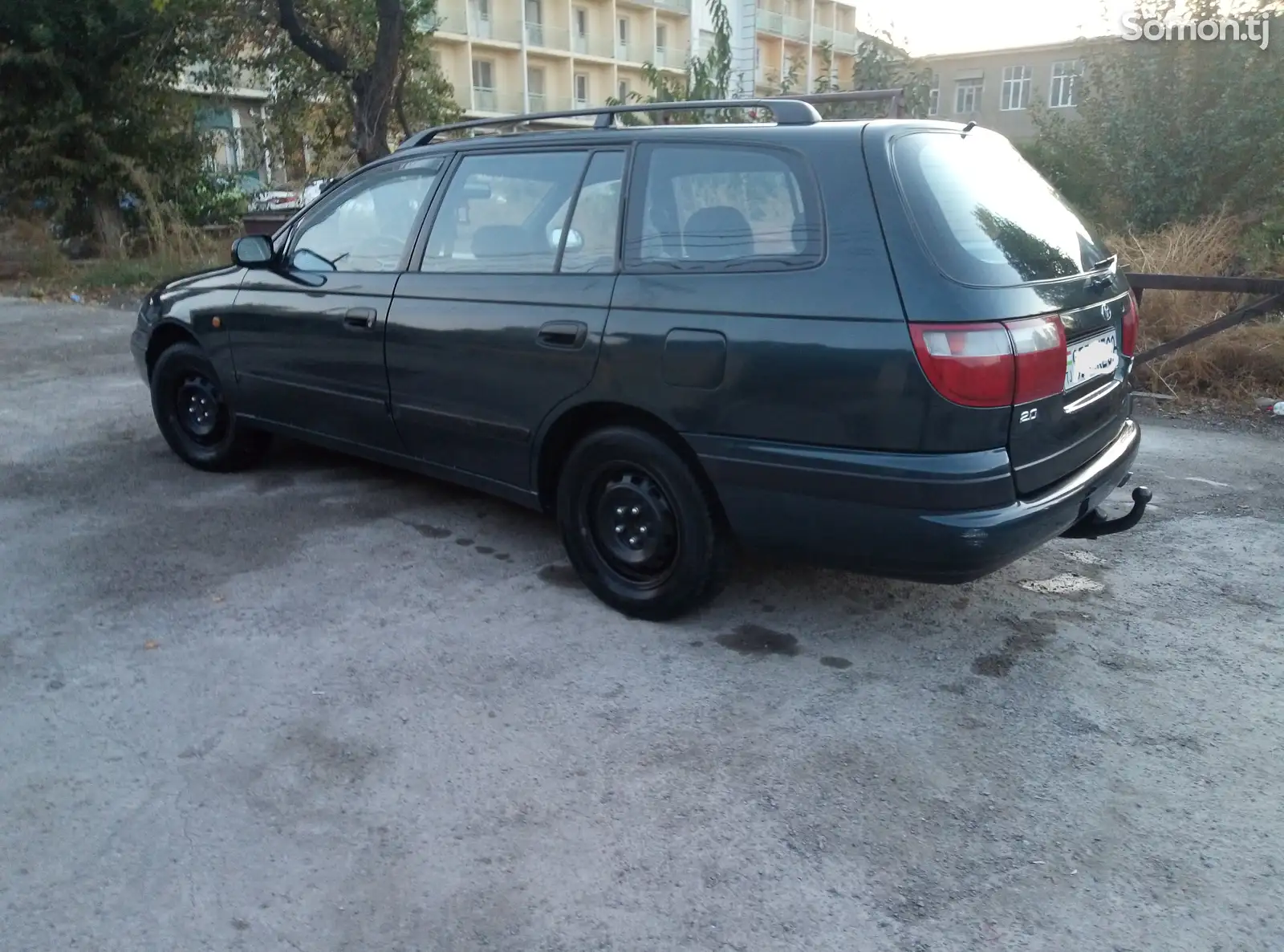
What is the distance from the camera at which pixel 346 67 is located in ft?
46.8

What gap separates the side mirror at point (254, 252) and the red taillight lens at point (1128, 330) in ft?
13.0

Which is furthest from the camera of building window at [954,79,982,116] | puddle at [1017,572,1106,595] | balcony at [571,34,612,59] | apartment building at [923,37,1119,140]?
balcony at [571,34,612,59]

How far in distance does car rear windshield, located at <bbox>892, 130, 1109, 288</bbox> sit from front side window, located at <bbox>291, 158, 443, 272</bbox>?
2.25 metres

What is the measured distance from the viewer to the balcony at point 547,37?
1736 inches

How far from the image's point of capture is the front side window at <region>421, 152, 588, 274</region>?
13.7 feet

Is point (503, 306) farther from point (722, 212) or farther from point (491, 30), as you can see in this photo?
point (491, 30)

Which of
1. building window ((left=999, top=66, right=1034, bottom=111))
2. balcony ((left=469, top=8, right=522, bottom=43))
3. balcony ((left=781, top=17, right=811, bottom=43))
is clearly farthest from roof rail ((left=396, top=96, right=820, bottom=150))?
balcony ((left=781, top=17, right=811, bottom=43))

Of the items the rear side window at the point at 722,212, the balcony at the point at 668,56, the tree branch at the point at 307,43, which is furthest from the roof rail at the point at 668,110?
the balcony at the point at 668,56

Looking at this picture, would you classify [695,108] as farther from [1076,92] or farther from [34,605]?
[1076,92]

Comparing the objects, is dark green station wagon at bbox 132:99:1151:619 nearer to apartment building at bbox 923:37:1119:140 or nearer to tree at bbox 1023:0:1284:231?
tree at bbox 1023:0:1284:231

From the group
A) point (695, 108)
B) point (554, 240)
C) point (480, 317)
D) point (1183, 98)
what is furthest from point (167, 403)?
point (1183, 98)

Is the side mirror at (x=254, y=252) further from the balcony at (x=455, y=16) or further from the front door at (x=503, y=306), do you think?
the balcony at (x=455, y=16)

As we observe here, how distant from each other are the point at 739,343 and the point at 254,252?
297 cm

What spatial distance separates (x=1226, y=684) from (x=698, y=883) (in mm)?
2083
